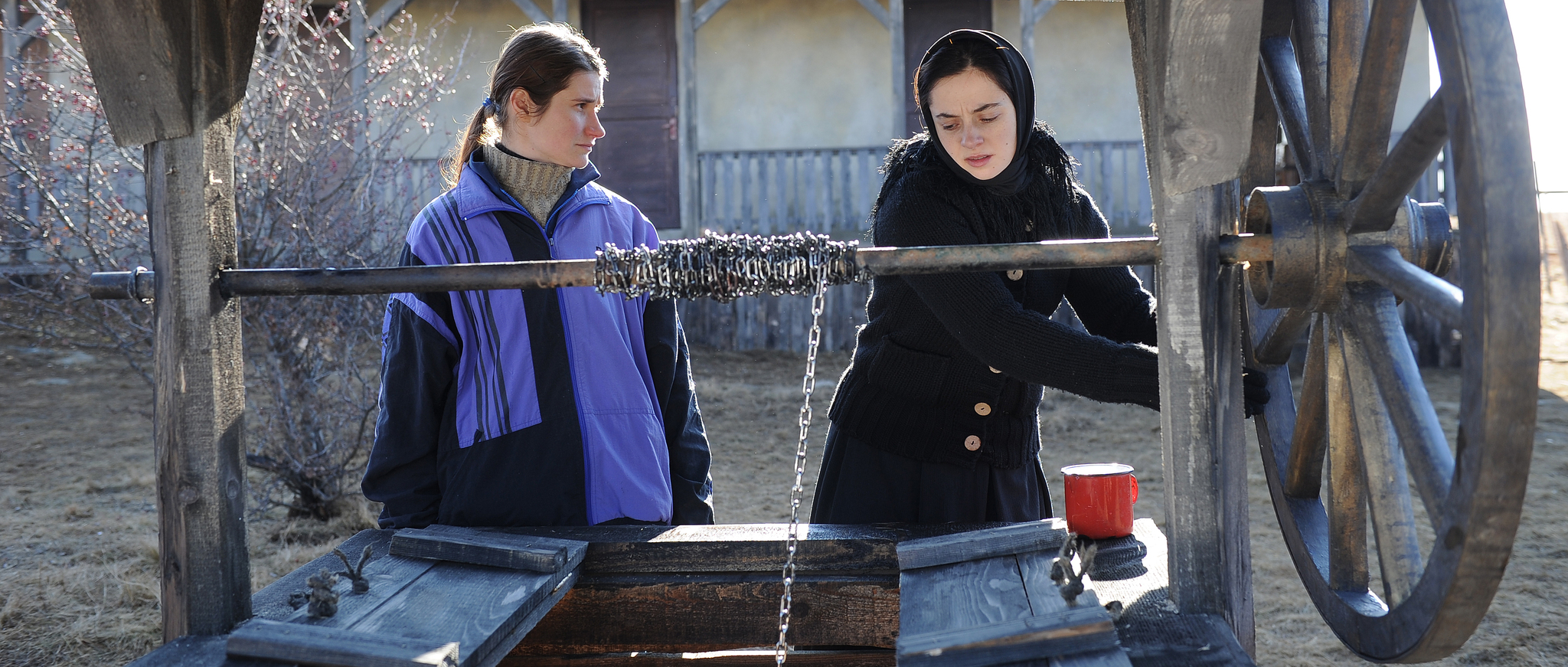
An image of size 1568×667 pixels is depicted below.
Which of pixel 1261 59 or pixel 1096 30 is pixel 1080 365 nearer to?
pixel 1261 59

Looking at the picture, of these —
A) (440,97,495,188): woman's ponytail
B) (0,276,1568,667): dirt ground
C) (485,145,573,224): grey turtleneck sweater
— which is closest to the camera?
(485,145,573,224): grey turtleneck sweater

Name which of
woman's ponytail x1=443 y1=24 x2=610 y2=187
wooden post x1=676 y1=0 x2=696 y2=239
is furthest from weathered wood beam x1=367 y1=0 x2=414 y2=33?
woman's ponytail x1=443 y1=24 x2=610 y2=187

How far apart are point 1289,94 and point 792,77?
8.99 metres

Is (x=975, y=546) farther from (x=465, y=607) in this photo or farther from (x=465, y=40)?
(x=465, y=40)

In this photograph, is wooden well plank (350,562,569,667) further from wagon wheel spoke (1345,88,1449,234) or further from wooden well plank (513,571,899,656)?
wagon wheel spoke (1345,88,1449,234)

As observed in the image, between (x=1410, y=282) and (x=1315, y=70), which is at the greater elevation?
(x=1315, y=70)

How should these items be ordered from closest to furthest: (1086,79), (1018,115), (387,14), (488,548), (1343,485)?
(1343,485) → (488,548) → (1018,115) → (387,14) → (1086,79)

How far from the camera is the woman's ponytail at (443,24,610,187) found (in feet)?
8.38

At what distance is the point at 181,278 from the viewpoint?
1.77 meters

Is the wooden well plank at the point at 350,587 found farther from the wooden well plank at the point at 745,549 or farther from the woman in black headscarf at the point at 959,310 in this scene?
the woman in black headscarf at the point at 959,310

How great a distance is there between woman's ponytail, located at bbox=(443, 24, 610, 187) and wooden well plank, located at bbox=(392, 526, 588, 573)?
3.06 ft

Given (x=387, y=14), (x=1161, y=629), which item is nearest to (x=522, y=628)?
(x=1161, y=629)

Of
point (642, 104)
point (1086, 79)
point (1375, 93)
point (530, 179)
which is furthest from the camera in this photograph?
point (642, 104)

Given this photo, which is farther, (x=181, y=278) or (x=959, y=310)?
(x=959, y=310)
